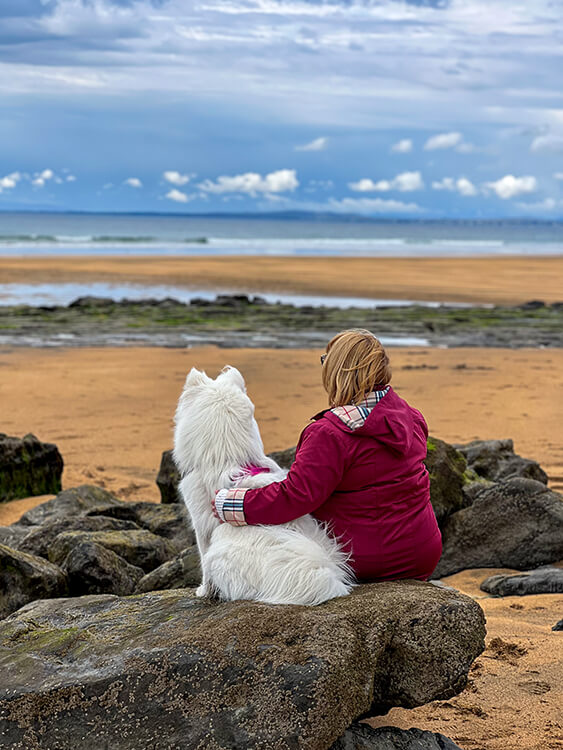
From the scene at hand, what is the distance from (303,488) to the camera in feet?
12.4

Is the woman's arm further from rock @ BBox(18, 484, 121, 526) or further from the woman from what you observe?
rock @ BBox(18, 484, 121, 526)

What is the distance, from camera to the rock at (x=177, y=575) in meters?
5.60

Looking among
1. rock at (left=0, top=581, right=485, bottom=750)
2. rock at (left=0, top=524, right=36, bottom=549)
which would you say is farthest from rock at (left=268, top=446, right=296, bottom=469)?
rock at (left=0, top=581, right=485, bottom=750)

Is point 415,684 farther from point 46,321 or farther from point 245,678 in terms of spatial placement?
point 46,321

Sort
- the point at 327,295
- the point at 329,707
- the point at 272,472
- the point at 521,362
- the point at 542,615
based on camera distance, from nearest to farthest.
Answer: the point at 329,707, the point at 272,472, the point at 542,615, the point at 521,362, the point at 327,295

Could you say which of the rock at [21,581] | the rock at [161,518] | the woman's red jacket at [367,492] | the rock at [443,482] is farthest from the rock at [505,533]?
the rock at [21,581]

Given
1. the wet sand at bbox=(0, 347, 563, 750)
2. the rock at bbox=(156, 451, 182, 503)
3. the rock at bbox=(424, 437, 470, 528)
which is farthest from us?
the rock at bbox=(156, 451, 182, 503)

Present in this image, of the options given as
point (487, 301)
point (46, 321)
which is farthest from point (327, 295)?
point (46, 321)

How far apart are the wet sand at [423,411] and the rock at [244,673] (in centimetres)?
80

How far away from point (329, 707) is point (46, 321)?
2378 cm

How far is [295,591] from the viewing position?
12.2ft

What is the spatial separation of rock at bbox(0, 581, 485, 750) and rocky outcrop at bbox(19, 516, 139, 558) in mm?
2981

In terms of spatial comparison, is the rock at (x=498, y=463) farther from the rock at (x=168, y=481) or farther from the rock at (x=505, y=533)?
the rock at (x=168, y=481)

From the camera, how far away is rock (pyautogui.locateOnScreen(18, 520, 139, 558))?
669 cm
